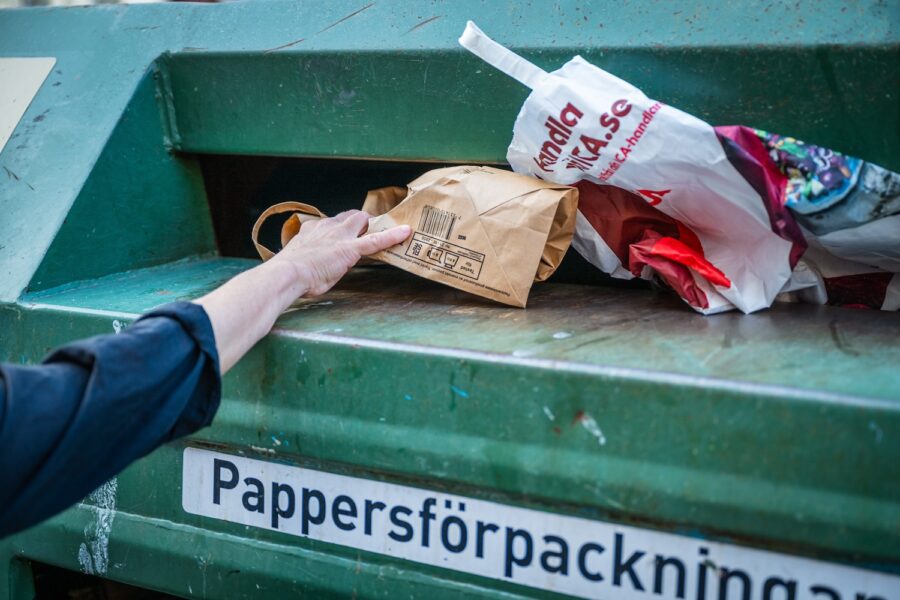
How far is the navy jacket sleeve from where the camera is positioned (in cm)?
95

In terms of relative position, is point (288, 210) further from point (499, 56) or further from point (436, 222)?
point (499, 56)

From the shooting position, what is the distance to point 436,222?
4.83ft

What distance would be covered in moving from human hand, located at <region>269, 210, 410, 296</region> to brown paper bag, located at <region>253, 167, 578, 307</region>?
0.03 m

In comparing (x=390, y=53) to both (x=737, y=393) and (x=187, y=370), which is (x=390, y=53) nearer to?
(x=187, y=370)

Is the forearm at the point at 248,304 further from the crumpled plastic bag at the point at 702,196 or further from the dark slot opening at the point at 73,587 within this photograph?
the dark slot opening at the point at 73,587

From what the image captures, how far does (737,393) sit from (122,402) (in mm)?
729

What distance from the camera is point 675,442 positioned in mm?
1084

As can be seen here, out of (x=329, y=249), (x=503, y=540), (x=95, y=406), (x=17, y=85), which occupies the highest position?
(x=17, y=85)

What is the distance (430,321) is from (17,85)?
1215 millimetres

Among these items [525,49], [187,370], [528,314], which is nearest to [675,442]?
[528,314]

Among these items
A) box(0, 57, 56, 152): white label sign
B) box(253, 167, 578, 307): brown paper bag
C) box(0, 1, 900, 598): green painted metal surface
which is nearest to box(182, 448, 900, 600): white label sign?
box(0, 1, 900, 598): green painted metal surface

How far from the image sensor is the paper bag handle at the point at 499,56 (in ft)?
4.78

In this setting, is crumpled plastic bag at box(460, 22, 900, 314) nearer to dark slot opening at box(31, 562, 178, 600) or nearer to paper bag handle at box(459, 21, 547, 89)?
paper bag handle at box(459, 21, 547, 89)

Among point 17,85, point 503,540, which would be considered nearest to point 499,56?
point 503,540
